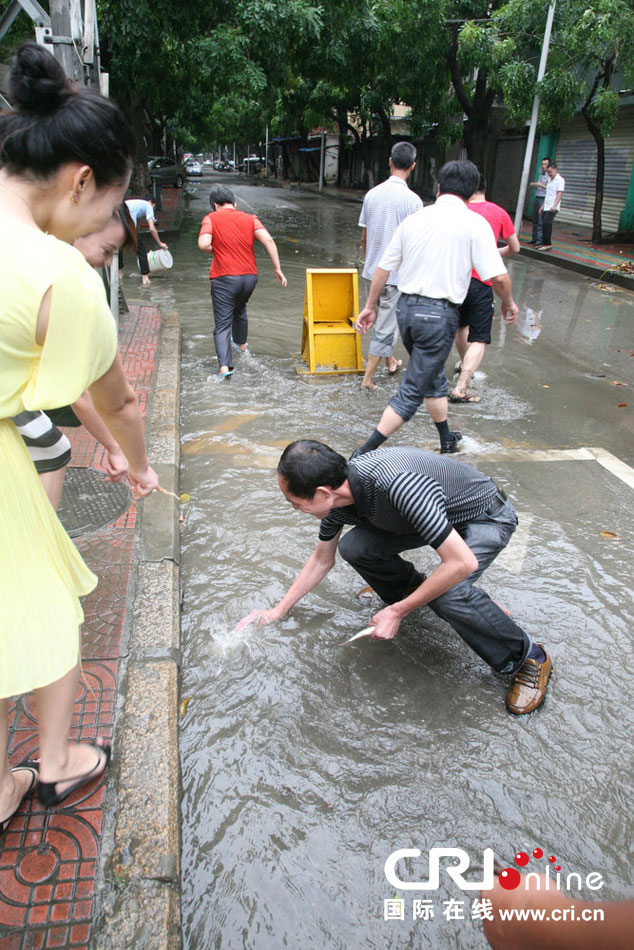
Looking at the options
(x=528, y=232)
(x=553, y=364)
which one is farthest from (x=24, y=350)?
(x=528, y=232)

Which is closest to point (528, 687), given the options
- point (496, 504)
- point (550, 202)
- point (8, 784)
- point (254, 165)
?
point (496, 504)

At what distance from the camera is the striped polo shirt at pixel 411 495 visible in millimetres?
2285

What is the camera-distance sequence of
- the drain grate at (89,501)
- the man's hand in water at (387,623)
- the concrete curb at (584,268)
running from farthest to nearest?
the concrete curb at (584,268)
the drain grate at (89,501)
the man's hand in water at (387,623)

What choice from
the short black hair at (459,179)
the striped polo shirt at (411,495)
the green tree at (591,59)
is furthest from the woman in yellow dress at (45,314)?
the green tree at (591,59)

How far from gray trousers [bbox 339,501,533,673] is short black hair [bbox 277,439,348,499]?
52 centimetres

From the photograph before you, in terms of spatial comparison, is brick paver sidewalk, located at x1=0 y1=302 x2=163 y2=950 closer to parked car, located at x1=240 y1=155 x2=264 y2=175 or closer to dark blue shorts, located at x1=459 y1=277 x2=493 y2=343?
dark blue shorts, located at x1=459 y1=277 x2=493 y2=343

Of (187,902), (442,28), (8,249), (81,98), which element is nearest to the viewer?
(8,249)

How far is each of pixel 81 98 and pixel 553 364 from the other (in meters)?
6.27

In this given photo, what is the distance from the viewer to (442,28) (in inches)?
698

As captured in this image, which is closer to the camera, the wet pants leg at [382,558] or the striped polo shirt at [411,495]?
the striped polo shirt at [411,495]

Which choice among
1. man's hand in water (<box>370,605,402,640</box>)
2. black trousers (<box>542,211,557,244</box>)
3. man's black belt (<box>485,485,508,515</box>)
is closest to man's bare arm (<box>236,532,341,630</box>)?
man's hand in water (<box>370,605,402,640</box>)

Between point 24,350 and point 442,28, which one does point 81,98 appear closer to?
point 24,350

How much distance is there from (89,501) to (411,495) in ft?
7.05

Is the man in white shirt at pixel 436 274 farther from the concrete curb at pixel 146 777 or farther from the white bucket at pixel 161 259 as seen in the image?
the white bucket at pixel 161 259
